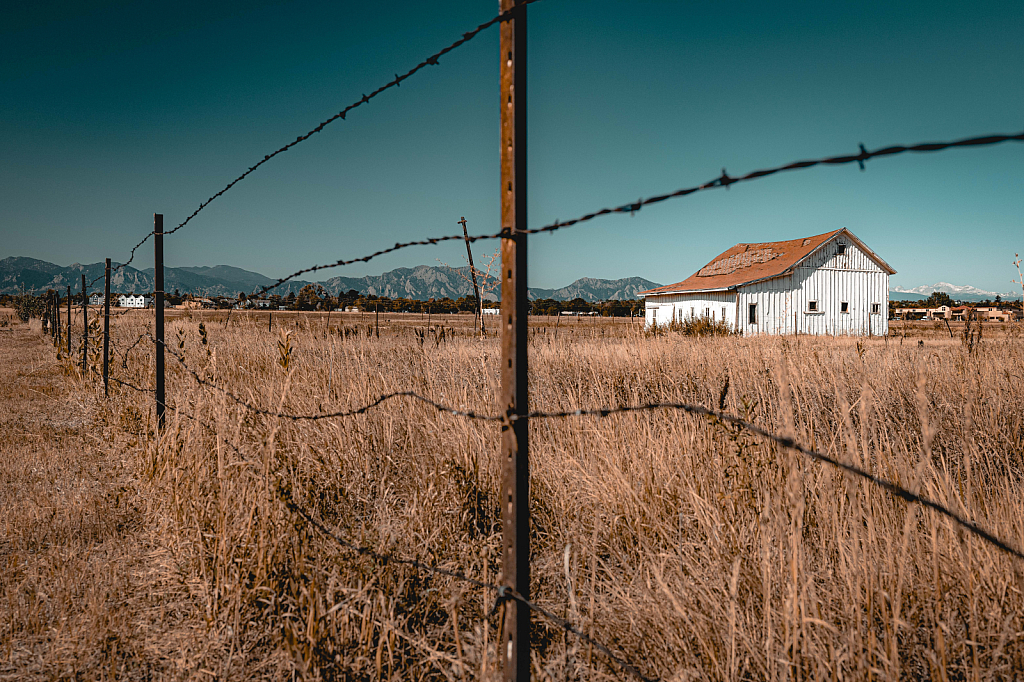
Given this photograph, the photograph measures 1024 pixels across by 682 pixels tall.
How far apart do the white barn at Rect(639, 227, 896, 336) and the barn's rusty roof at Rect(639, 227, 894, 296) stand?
0.05 m

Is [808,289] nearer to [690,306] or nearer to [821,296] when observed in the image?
[821,296]

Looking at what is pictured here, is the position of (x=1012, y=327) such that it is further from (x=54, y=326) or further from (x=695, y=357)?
(x=54, y=326)

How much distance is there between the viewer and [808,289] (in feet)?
82.2

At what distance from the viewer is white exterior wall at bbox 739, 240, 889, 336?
24.6 m

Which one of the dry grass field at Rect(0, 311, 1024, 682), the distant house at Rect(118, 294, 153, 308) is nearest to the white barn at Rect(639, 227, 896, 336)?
the dry grass field at Rect(0, 311, 1024, 682)

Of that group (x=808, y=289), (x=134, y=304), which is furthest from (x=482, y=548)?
(x=134, y=304)

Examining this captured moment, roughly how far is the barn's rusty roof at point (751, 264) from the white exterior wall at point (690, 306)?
0.53m

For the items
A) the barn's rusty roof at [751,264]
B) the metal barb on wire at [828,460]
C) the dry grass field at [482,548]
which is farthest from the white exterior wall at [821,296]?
the metal barb on wire at [828,460]

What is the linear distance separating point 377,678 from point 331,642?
299 millimetres

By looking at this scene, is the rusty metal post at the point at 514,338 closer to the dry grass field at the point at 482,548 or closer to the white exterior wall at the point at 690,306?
the dry grass field at the point at 482,548

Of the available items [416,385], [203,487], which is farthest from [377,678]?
[416,385]

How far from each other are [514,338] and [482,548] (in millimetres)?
1352

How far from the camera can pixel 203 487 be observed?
9.93ft

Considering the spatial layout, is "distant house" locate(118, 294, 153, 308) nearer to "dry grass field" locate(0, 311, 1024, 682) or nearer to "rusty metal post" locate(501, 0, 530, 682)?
"dry grass field" locate(0, 311, 1024, 682)
